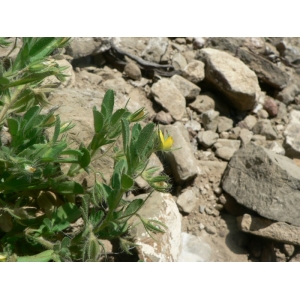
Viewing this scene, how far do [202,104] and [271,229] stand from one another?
4.41 ft

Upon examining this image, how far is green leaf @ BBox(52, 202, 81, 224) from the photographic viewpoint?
2283 millimetres

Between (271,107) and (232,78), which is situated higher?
(232,78)

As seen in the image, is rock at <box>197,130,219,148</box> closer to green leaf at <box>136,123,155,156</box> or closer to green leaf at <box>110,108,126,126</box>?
green leaf at <box>110,108,126,126</box>

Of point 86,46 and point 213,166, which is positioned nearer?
point 213,166

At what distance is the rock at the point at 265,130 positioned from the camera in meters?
3.86

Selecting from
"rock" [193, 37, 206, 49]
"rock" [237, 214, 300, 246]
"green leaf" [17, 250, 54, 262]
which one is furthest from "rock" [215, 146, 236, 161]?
"green leaf" [17, 250, 54, 262]

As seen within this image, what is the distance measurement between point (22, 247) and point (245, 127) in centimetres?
235

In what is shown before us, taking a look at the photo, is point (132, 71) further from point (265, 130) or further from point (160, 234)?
point (160, 234)

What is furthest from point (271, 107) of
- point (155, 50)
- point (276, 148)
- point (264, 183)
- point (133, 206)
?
point (133, 206)

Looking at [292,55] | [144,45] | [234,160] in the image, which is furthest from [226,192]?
[292,55]

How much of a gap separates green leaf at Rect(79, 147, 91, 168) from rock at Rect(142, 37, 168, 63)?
2.05 m

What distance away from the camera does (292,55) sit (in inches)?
175

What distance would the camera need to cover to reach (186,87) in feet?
12.7

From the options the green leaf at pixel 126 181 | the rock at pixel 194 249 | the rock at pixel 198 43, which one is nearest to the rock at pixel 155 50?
the rock at pixel 198 43
